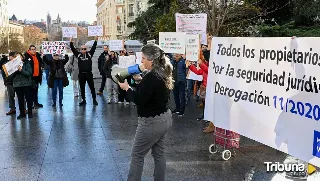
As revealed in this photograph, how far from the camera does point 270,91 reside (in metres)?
4.86

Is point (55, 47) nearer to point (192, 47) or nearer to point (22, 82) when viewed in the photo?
point (22, 82)

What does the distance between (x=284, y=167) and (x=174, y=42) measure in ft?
16.8

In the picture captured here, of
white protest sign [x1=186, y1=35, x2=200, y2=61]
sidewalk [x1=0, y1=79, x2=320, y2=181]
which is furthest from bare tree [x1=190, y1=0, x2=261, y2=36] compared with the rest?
sidewalk [x1=0, y1=79, x2=320, y2=181]

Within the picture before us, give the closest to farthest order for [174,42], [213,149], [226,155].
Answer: [226,155]
[213,149]
[174,42]

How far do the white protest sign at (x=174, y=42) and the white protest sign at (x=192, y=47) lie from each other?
0.26 meters

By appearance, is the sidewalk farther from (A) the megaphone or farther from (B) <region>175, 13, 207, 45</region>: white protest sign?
(B) <region>175, 13, 207, 45</region>: white protest sign

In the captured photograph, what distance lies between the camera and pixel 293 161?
597 centimetres

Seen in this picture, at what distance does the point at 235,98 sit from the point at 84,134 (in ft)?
12.4

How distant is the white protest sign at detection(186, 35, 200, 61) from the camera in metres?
8.93

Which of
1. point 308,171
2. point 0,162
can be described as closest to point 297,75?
point 308,171

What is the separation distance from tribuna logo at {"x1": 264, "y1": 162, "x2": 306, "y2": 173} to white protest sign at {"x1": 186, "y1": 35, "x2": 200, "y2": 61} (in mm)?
3419

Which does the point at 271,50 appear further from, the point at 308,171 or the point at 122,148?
the point at 122,148

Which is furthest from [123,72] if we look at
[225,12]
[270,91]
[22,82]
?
[225,12]

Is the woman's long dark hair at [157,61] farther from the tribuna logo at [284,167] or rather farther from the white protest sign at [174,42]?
the white protest sign at [174,42]
